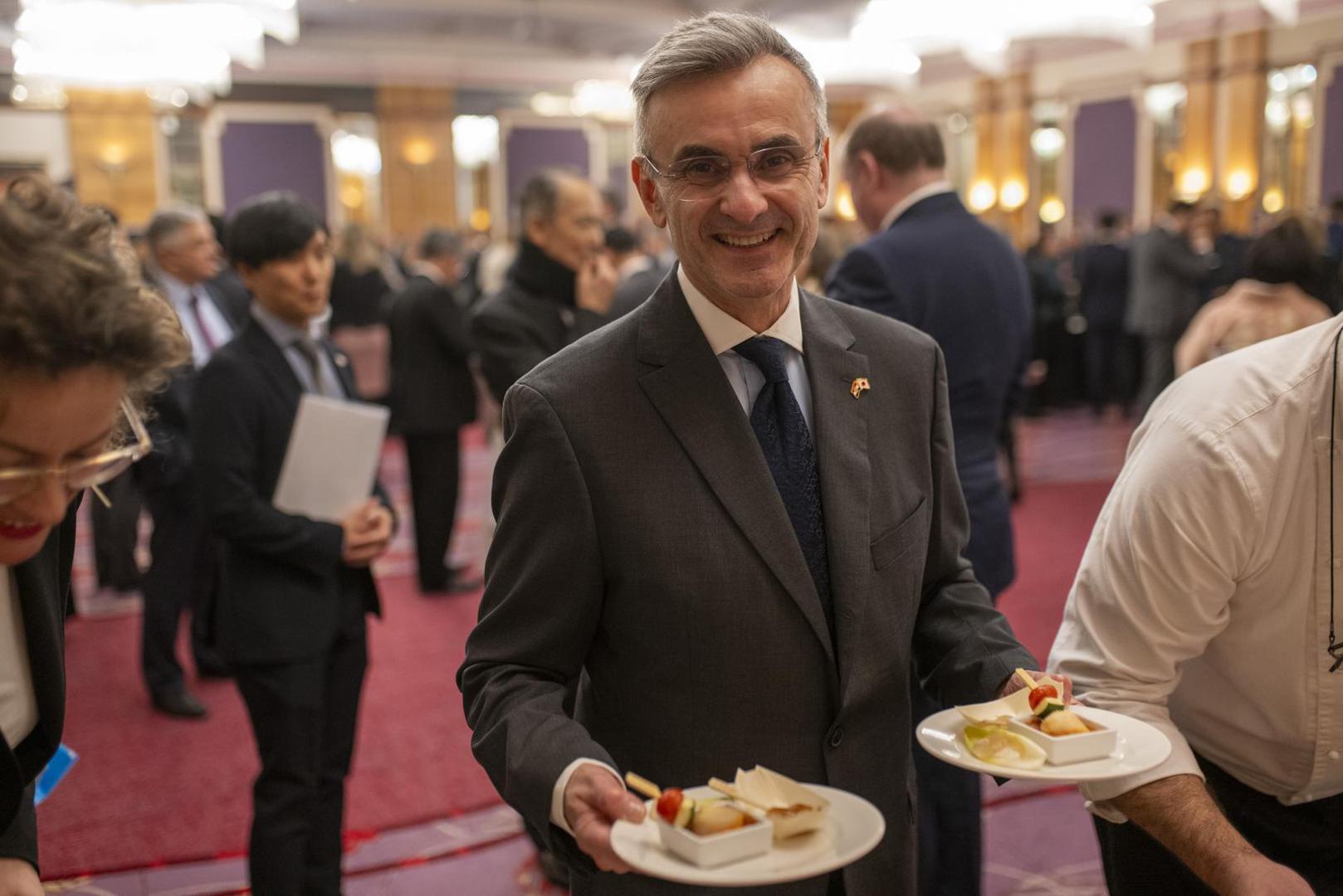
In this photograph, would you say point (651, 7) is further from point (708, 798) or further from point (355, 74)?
point (708, 798)

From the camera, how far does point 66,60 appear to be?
8898 millimetres

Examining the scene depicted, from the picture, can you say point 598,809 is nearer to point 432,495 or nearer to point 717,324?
point 717,324

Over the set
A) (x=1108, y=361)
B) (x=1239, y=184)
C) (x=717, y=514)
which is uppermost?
(x=1239, y=184)

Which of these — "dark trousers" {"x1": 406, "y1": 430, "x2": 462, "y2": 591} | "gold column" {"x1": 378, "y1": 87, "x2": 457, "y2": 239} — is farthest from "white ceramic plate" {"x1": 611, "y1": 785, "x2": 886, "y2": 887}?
"gold column" {"x1": 378, "y1": 87, "x2": 457, "y2": 239}

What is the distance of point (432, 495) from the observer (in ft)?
17.0

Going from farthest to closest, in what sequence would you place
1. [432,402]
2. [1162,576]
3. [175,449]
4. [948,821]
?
[432,402] < [175,449] < [948,821] < [1162,576]

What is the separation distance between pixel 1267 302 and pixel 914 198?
5.13 ft

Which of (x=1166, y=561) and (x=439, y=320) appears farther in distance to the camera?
(x=439, y=320)

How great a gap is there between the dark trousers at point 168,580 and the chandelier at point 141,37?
5388mm

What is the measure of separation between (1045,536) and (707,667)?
4886 millimetres

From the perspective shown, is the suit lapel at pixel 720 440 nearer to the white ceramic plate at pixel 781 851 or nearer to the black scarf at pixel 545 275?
the white ceramic plate at pixel 781 851

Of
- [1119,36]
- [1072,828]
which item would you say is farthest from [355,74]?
[1072,828]

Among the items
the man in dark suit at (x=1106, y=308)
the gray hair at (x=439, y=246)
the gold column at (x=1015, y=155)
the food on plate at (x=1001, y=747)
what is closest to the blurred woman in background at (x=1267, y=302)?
the food on plate at (x=1001, y=747)


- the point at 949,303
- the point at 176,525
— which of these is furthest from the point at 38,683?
the point at 176,525
